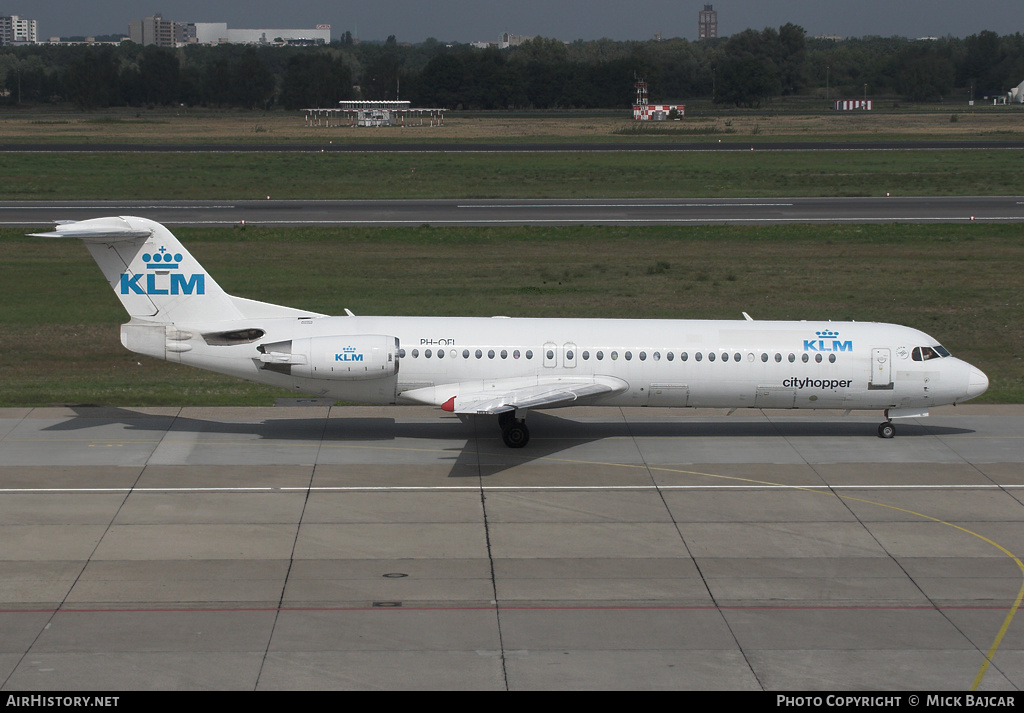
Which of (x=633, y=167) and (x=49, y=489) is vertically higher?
(x=633, y=167)

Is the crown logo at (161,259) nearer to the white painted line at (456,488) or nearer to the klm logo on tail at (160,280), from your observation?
the klm logo on tail at (160,280)

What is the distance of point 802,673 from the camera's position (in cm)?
1505

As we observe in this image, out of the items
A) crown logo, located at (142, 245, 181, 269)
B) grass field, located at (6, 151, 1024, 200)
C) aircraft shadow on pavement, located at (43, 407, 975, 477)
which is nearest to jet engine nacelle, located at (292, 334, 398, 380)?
aircraft shadow on pavement, located at (43, 407, 975, 477)

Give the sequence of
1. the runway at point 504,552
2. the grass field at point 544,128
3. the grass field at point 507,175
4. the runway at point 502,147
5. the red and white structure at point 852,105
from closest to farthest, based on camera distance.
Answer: the runway at point 504,552
the grass field at point 507,175
the runway at point 502,147
the grass field at point 544,128
the red and white structure at point 852,105

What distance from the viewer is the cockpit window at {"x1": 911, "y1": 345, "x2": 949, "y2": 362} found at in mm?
26484

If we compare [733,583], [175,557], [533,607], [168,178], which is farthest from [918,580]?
[168,178]

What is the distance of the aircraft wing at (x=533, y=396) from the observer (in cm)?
2398

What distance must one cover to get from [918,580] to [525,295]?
25.3 meters

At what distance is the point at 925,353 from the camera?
2656 cm

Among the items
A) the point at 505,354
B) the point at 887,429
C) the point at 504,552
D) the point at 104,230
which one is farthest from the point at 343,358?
the point at 887,429

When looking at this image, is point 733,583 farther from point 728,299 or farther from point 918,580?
point 728,299

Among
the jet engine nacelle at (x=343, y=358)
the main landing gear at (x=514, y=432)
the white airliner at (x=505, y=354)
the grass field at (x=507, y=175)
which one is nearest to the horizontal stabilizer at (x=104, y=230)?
the white airliner at (x=505, y=354)

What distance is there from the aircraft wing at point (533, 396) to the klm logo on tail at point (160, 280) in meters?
6.53

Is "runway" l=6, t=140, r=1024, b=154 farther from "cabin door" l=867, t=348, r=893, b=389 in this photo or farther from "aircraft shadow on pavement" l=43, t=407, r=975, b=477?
"cabin door" l=867, t=348, r=893, b=389
